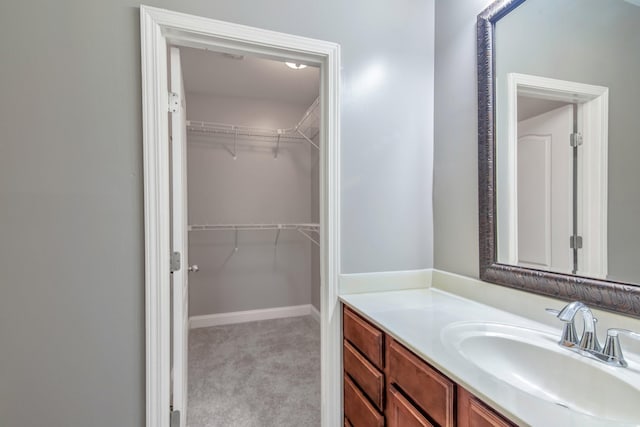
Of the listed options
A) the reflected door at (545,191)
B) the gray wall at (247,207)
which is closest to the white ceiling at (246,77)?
the gray wall at (247,207)

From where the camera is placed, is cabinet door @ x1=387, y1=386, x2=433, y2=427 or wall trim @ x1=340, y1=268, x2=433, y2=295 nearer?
cabinet door @ x1=387, y1=386, x2=433, y2=427

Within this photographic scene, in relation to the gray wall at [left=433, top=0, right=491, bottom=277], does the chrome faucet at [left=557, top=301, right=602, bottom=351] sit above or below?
below

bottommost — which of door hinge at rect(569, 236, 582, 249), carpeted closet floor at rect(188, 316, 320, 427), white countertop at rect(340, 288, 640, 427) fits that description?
carpeted closet floor at rect(188, 316, 320, 427)

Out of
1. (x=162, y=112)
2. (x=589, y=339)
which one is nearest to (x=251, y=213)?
(x=162, y=112)

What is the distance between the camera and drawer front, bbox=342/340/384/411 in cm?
104

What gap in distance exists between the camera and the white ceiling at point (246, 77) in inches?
89.4

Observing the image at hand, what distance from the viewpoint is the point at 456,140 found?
4.59ft

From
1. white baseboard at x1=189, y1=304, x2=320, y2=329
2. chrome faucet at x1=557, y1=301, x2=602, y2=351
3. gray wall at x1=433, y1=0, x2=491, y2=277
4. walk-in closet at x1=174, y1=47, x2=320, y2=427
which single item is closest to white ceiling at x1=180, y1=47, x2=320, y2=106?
walk-in closet at x1=174, y1=47, x2=320, y2=427

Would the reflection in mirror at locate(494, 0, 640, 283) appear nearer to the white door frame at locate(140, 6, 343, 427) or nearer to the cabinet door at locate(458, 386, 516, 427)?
the cabinet door at locate(458, 386, 516, 427)

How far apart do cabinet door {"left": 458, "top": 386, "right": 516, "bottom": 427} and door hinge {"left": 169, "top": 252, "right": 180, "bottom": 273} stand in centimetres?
115

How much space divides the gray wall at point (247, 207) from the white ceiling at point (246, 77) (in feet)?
0.54

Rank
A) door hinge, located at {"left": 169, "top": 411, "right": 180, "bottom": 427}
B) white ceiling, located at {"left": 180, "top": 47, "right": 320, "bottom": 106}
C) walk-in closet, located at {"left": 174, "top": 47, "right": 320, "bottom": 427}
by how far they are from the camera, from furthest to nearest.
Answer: walk-in closet, located at {"left": 174, "top": 47, "right": 320, "bottom": 427} → white ceiling, located at {"left": 180, "top": 47, "right": 320, "bottom": 106} → door hinge, located at {"left": 169, "top": 411, "right": 180, "bottom": 427}

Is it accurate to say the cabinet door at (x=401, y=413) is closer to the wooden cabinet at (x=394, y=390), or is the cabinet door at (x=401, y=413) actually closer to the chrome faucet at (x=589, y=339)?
the wooden cabinet at (x=394, y=390)

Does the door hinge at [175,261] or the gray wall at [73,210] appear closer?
the gray wall at [73,210]
